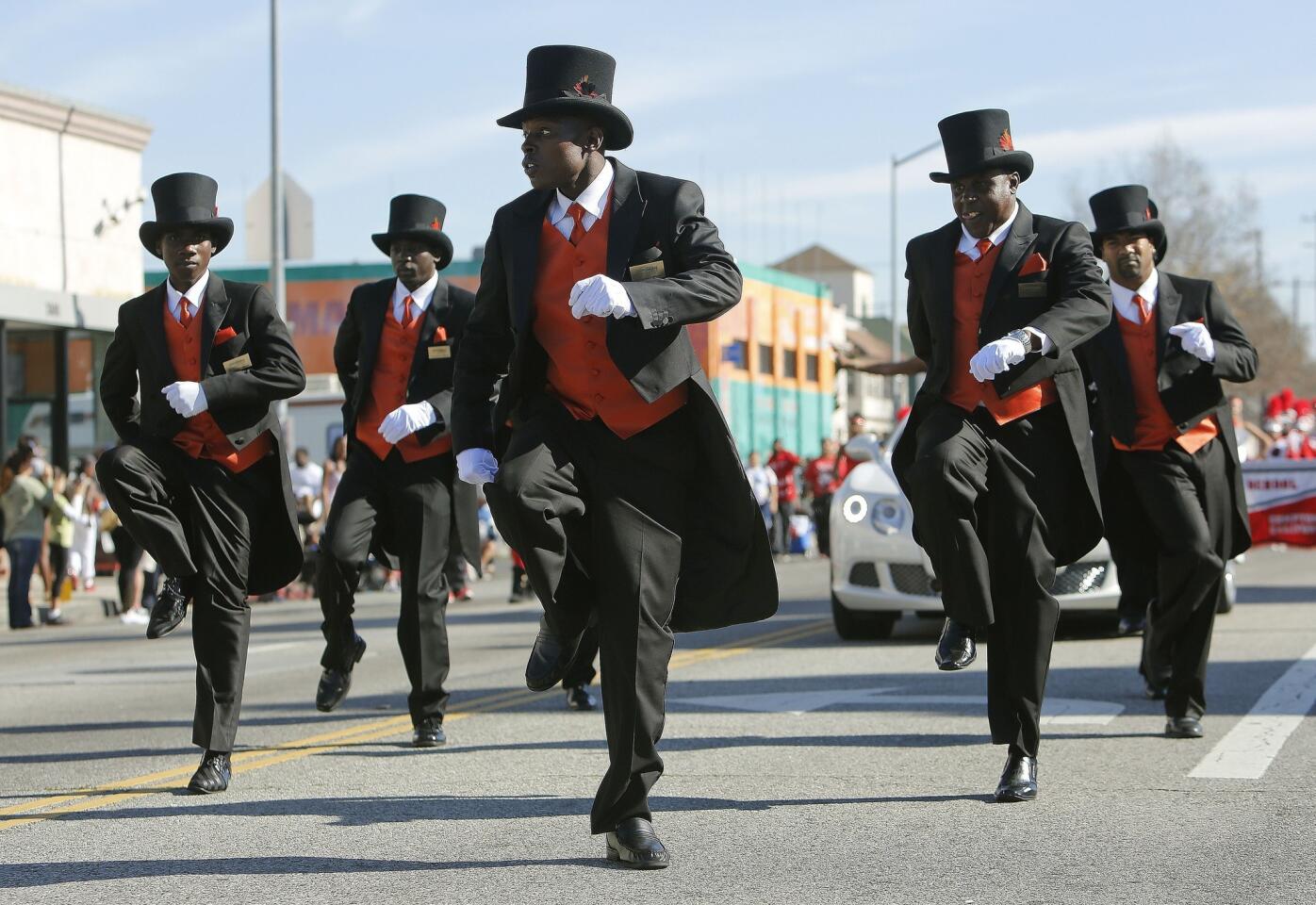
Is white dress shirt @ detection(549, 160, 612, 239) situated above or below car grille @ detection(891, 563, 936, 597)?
above

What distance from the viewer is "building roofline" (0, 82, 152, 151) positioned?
91.9 feet

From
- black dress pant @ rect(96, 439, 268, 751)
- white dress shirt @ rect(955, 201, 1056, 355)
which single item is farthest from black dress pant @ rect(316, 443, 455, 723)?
white dress shirt @ rect(955, 201, 1056, 355)

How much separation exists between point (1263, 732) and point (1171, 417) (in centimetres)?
134

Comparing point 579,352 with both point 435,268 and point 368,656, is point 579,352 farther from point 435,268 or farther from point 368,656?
point 368,656

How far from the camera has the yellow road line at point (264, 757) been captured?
273 inches

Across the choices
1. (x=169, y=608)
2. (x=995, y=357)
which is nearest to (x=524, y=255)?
(x=995, y=357)

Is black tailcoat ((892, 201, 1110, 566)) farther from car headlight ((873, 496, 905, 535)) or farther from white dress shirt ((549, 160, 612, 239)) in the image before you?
car headlight ((873, 496, 905, 535))

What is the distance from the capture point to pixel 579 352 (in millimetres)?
5812

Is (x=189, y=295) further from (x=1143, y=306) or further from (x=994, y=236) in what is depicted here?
(x=1143, y=306)

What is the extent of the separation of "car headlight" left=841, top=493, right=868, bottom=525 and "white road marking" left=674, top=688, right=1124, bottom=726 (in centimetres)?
327

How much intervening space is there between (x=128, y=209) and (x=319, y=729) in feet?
73.8

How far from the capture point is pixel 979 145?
677 centimetres

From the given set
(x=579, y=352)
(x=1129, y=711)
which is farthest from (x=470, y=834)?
(x=1129, y=711)

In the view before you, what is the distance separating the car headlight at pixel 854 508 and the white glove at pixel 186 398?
276 inches
